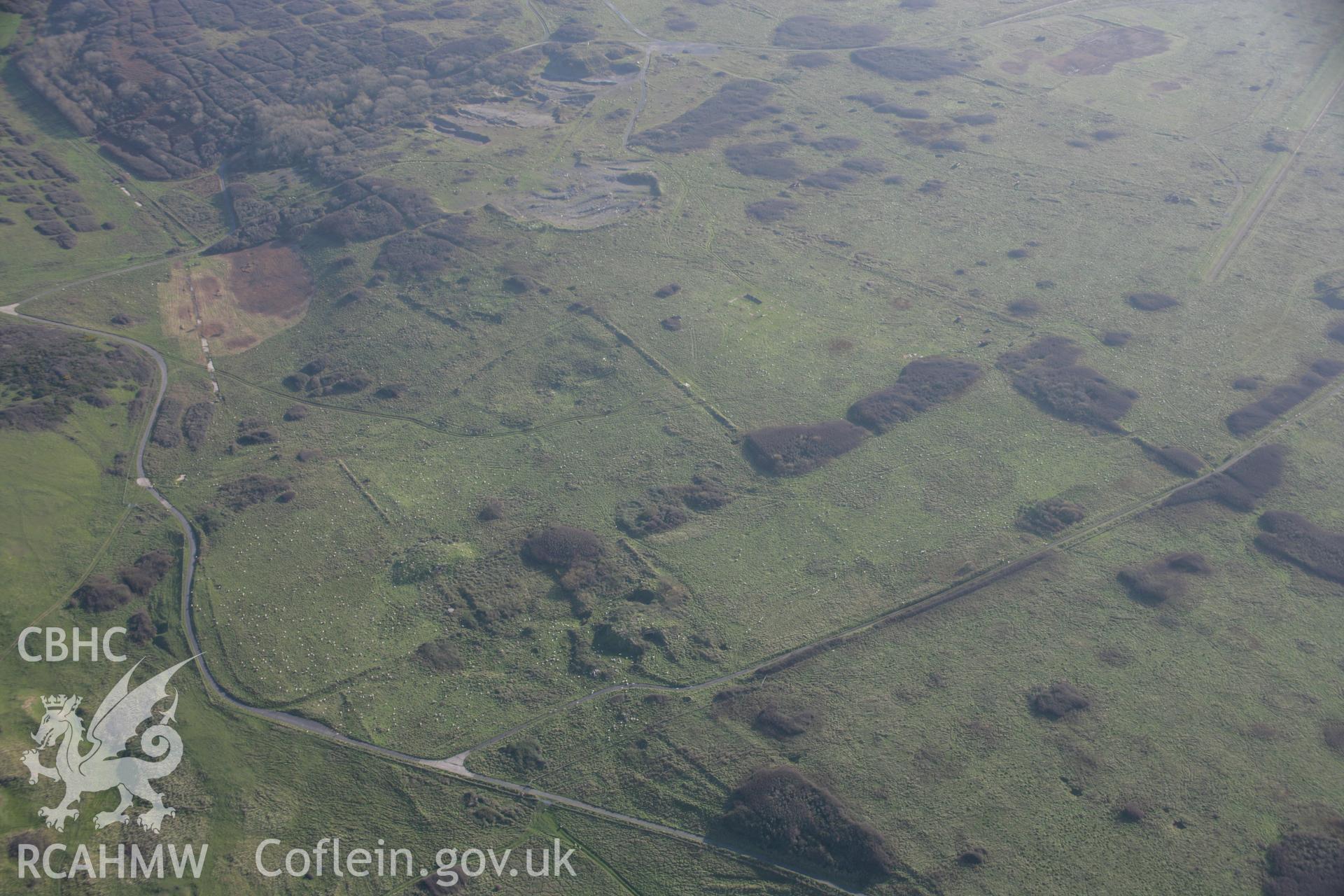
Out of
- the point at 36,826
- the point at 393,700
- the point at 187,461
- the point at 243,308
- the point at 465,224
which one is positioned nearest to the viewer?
the point at 36,826

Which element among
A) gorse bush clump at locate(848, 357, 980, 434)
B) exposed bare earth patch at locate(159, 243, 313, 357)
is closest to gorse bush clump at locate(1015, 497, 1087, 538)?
gorse bush clump at locate(848, 357, 980, 434)

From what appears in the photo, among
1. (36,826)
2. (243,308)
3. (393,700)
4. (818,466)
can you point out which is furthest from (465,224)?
(36,826)

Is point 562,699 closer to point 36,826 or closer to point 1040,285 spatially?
point 36,826

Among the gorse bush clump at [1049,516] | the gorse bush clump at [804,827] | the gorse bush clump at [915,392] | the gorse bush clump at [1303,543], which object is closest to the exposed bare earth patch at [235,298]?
the gorse bush clump at [915,392]

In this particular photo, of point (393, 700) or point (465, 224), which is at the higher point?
point (465, 224)

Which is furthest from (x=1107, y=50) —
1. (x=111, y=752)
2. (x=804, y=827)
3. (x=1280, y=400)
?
(x=111, y=752)

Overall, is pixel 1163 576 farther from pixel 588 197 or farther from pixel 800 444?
pixel 588 197

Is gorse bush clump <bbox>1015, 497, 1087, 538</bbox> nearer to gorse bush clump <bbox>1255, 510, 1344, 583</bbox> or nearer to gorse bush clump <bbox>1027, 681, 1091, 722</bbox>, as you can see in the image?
gorse bush clump <bbox>1255, 510, 1344, 583</bbox>

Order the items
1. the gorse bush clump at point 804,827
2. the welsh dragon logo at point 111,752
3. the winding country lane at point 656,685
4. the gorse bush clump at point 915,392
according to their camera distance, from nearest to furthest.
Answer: the gorse bush clump at point 804,827 < the welsh dragon logo at point 111,752 < the winding country lane at point 656,685 < the gorse bush clump at point 915,392

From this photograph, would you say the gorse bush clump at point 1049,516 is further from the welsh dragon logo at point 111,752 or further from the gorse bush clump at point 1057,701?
the welsh dragon logo at point 111,752
